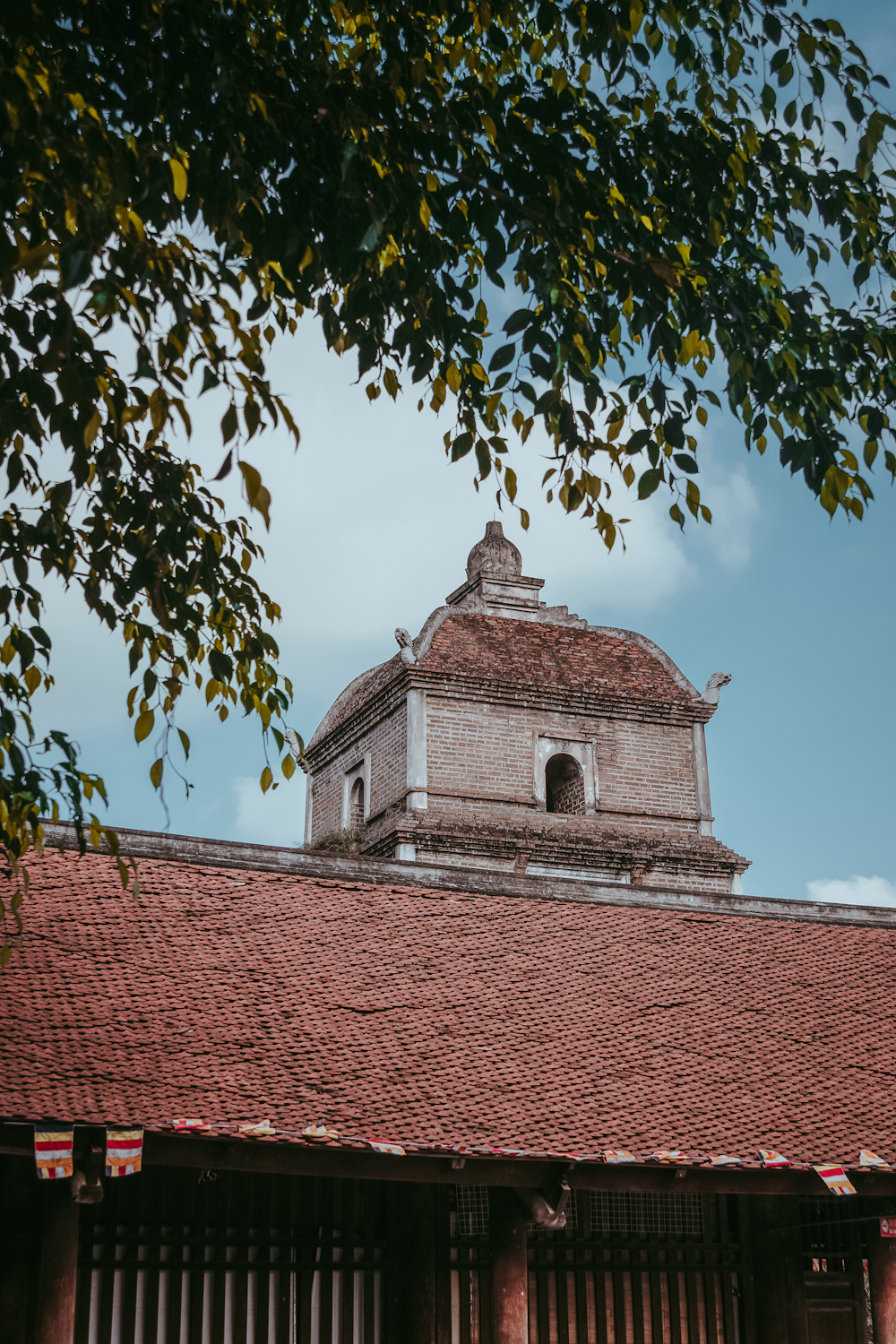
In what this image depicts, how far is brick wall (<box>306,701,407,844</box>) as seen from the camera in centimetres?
2172

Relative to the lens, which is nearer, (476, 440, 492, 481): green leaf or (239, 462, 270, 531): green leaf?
(239, 462, 270, 531): green leaf

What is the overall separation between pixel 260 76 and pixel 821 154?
2.43 m

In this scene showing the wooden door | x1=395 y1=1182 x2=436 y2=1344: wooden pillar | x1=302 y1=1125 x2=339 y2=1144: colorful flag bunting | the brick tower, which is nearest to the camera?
x1=302 y1=1125 x2=339 y2=1144: colorful flag bunting

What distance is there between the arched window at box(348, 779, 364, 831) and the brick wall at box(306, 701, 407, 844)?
1.26ft

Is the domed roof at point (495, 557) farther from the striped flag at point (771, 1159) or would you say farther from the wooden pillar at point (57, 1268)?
the wooden pillar at point (57, 1268)

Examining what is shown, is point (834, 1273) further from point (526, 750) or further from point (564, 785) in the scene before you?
point (564, 785)

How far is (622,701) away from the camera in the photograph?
901 inches

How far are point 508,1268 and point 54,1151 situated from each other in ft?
8.65

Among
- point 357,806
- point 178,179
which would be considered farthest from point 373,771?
point 178,179

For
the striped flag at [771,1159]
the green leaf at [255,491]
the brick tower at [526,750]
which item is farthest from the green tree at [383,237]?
the brick tower at [526,750]

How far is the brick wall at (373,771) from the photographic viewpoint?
21719 millimetres

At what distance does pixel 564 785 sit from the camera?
75.3 ft

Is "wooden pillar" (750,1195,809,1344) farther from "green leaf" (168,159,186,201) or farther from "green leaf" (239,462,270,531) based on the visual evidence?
"green leaf" (168,159,186,201)

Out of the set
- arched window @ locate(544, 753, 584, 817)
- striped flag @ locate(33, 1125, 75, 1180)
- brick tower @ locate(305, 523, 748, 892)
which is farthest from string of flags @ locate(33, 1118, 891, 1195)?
arched window @ locate(544, 753, 584, 817)
